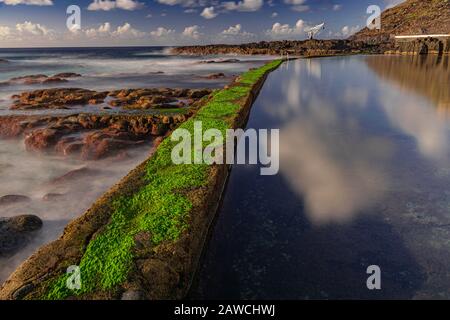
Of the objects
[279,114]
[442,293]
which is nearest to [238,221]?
[442,293]

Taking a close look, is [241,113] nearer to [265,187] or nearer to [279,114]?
[279,114]

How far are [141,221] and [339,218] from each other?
5105 millimetres

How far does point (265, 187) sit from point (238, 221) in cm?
229

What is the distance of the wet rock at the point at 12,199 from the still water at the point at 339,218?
705 cm

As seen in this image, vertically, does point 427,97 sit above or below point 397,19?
below

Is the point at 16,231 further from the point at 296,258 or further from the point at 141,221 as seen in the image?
the point at 296,258

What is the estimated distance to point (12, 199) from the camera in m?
12.0

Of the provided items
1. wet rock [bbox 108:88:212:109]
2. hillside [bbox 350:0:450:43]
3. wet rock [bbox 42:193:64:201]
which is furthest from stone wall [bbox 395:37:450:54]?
wet rock [bbox 42:193:64:201]

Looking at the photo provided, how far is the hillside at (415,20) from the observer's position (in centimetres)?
10250

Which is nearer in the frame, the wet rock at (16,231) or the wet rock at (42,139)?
the wet rock at (16,231)

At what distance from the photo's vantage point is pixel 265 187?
1148 cm

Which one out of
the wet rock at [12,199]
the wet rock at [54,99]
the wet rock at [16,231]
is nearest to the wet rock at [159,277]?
the wet rock at [16,231]

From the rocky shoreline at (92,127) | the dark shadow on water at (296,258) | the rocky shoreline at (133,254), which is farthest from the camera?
the rocky shoreline at (92,127)

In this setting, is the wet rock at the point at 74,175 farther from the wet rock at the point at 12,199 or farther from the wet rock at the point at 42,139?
the wet rock at the point at 42,139
